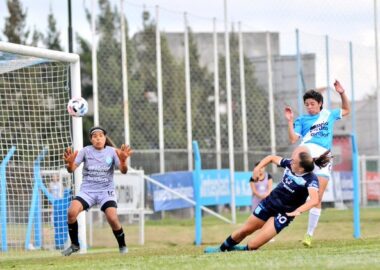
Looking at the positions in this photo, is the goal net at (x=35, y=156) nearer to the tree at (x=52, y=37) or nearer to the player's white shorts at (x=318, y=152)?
the player's white shorts at (x=318, y=152)

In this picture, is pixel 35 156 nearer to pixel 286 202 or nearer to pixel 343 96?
pixel 343 96

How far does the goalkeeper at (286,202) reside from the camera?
13414 millimetres

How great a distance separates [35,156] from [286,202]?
7.21 m

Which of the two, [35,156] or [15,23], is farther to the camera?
[15,23]

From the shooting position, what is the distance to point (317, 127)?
51.6ft

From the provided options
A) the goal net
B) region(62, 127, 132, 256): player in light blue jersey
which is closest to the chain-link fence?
the goal net

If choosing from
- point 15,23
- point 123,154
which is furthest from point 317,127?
point 15,23

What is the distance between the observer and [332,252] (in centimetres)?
1285

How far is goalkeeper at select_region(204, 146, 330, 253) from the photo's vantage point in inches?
528

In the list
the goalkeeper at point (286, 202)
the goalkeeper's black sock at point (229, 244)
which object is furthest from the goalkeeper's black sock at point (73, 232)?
the goalkeeper's black sock at point (229, 244)

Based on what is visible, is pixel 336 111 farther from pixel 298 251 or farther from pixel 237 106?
pixel 237 106

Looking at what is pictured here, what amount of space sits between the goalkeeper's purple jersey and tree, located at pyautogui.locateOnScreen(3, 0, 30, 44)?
2328cm

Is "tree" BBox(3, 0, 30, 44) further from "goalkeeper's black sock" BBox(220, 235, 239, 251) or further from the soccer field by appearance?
"goalkeeper's black sock" BBox(220, 235, 239, 251)

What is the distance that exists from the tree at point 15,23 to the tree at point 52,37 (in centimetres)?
118
